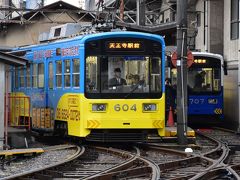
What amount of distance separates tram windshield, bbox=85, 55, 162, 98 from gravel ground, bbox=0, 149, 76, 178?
1804 millimetres

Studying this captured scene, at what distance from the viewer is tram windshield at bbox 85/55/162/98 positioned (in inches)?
607

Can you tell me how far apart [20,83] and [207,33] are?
11556 millimetres

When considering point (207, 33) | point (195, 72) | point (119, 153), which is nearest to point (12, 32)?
point (207, 33)

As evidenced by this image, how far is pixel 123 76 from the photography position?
51.0 feet

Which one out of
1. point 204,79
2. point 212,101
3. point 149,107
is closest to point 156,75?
point 149,107

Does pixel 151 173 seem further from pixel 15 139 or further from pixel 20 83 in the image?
pixel 20 83

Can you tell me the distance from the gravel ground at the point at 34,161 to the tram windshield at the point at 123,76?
1.80m

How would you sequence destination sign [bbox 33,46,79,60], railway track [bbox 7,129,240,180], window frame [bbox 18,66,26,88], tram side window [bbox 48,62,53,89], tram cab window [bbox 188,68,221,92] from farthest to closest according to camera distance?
1. tram cab window [bbox 188,68,221,92]
2. window frame [bbox 18,66,26,88]
3. tram side window [bbox 48,62,53,89]
4. destination sign [bbox 33,46,79,60]
5. railway track [bbox 7,129,240,180]

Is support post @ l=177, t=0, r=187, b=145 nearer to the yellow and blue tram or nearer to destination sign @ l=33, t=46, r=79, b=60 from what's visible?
the yellow and blue tram

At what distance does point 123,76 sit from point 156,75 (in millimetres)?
892

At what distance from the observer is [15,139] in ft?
53.0

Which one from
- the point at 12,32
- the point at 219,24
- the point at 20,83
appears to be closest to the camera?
the point at 20,83

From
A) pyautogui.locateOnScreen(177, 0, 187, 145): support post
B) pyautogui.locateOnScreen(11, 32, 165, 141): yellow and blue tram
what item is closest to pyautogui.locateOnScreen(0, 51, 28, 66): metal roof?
pyautogui.locateOnScreen(11, 32, 165, 141): yellow and blue tram

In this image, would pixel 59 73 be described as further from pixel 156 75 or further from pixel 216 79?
pixel 216 79
